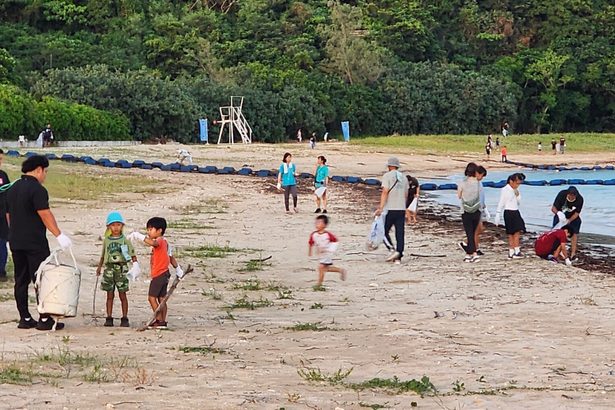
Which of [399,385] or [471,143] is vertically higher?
[471,143]

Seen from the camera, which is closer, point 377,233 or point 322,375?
point 322,375

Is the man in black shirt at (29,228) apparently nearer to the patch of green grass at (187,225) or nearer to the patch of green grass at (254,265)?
the patch of green grass at (254,265)

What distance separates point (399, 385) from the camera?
752cm

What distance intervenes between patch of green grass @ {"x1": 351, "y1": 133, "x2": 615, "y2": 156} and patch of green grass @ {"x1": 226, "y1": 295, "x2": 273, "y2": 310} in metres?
42.4

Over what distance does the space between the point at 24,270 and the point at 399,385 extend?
379cm

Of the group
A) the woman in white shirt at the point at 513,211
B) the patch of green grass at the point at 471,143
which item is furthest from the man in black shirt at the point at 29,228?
the patch of green grass at the point at 471,143

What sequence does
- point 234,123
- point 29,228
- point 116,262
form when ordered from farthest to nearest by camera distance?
1. point 234,123
2. point 116,262
3. point 29,228

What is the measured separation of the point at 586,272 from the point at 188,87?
4782 centimetres

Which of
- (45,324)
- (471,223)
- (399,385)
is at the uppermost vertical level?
(471,223)

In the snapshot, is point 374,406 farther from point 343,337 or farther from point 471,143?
point 471,143

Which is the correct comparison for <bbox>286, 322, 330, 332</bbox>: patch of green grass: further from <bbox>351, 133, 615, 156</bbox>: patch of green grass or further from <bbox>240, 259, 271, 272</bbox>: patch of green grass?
<bbox>351, 133, 615, 156</bbox>: patch of green grass

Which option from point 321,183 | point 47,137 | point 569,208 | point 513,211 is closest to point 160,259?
point 513,211

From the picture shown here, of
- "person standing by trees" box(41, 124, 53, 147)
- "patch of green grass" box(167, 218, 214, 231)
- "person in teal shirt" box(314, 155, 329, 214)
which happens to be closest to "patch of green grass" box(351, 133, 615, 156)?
"person standing by trees" box(41, 124, 53, 147)

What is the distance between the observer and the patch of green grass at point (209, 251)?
15320 mm
